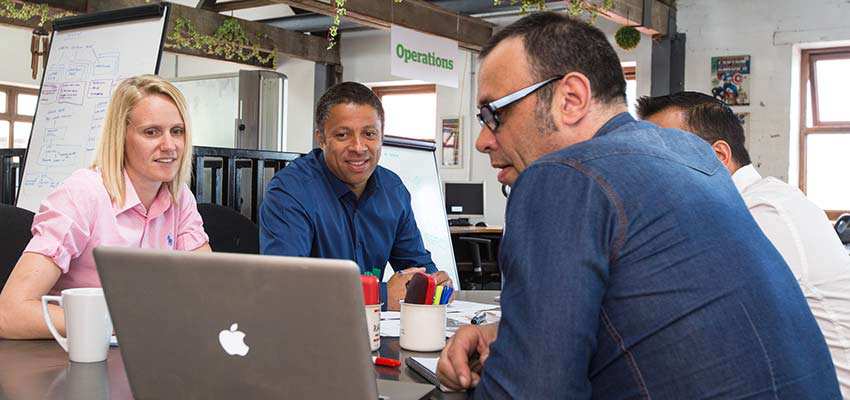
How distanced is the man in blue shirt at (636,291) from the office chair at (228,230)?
5.85ft

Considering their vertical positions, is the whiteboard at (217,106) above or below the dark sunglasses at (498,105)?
above

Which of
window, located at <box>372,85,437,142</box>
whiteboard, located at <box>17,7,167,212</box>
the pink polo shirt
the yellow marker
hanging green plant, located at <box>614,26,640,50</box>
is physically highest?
hanging green plant, located at <box>614,26,640,50</box>

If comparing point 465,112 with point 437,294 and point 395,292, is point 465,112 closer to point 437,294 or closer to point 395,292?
point 395,292

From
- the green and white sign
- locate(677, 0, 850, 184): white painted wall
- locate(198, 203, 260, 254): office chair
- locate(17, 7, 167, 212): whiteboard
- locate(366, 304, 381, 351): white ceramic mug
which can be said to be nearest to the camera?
locate(366, 304, 381, 351): white ceramic mug

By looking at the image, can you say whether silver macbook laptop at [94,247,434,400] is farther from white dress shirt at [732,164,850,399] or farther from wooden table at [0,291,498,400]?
white dress shirt at [732,164,850,399]

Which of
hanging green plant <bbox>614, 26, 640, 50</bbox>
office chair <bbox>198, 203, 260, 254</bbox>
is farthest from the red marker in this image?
hanging green plant <bbox>614, 26, 640, 50</bbox>

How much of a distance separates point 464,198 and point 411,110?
184 centimetres

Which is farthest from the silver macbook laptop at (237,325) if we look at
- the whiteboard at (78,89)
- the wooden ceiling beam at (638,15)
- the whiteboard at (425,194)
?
the wooden ceiling beam at (638,15)

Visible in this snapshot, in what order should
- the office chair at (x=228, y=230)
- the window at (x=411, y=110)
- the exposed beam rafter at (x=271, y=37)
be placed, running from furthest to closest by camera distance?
the window at (x=411, y=110), the exposed beam rafter at (x=271, y=37), the office chair at (x=228, y=230)

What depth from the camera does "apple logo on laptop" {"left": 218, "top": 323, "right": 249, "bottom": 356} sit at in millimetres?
1037

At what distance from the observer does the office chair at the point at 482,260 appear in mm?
7535

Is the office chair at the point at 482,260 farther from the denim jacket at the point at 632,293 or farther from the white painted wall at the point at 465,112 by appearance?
the denim jacket at the point at 632,293

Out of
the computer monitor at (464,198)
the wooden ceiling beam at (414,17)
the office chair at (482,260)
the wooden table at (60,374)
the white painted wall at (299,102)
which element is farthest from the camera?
the white painted wall at (299,102)

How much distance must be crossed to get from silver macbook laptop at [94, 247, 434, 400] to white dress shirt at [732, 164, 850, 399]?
4.05ft
